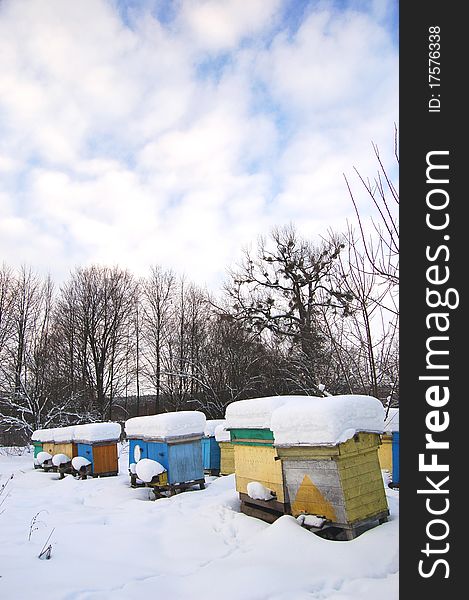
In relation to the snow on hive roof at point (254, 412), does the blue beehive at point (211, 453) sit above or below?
below

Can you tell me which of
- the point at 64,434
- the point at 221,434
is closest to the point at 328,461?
the point at 221,434

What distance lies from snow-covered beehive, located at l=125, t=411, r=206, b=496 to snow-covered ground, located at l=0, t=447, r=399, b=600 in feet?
3.14

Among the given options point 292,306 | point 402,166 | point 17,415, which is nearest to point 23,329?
point 17,415

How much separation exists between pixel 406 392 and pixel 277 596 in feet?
10.1

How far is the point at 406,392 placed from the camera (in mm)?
2451

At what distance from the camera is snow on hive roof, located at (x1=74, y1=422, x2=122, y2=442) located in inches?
493

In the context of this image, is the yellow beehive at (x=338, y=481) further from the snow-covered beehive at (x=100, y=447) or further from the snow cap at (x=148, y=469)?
the snow-covered beehive at (x=100, y=447)

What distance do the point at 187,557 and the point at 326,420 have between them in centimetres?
229

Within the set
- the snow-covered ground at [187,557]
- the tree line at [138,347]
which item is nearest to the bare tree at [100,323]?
the tree line at [138,347]

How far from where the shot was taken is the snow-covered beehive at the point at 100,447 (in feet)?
41.1

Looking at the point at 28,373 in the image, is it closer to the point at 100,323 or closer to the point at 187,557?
the point at 100,323

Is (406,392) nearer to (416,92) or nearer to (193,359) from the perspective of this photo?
(416,92)

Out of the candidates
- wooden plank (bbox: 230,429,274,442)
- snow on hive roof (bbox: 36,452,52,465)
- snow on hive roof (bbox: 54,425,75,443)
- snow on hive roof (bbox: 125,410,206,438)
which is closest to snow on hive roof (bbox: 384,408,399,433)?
wooden plank (bbox: 230,429,274,442)

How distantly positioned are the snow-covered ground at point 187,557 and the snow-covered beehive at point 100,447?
3.95m
